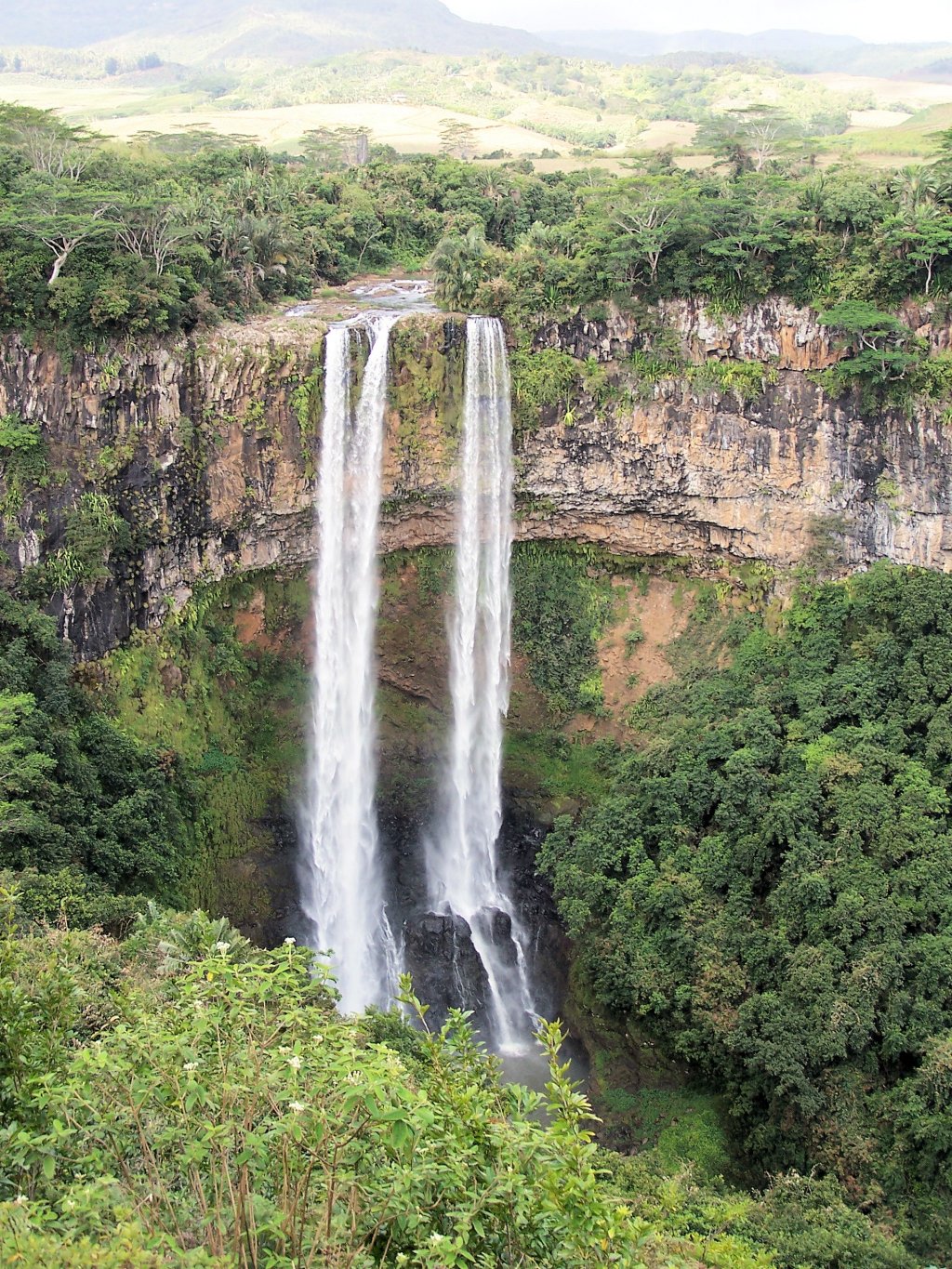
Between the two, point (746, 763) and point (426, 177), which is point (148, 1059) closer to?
point (746, 763)

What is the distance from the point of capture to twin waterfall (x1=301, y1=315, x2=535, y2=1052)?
22406mm

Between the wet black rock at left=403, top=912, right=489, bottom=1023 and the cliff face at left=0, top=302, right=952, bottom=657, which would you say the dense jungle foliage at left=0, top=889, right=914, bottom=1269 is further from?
the cliff face at left=0, top=302, right=952, bottom=657

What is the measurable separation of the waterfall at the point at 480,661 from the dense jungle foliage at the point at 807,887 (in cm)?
221

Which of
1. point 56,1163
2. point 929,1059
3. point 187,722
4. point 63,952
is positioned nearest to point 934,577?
point 929,1059

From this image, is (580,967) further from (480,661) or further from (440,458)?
(440,458)

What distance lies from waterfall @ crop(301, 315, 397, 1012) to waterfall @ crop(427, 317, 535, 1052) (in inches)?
64.6

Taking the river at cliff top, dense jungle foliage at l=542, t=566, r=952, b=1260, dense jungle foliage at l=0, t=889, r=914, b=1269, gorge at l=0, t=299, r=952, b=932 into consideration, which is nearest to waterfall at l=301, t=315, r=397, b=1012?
gorge at l=0, t=299, r=952, b=932

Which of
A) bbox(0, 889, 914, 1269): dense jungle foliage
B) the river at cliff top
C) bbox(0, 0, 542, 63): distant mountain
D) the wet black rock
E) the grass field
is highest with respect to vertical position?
bbox(0, 0, 542, 63): distant mountain

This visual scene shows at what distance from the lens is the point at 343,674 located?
77.4 ft

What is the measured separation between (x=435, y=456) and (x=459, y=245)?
447 cm

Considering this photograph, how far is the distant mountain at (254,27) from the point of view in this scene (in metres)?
104

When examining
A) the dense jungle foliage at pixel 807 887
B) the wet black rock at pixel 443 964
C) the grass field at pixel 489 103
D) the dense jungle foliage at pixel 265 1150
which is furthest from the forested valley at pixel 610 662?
the grass field at pixel 489 103

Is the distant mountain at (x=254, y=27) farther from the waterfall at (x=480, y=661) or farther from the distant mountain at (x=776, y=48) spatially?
the waterfall at (x=480, y=661)

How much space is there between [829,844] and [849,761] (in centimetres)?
171
